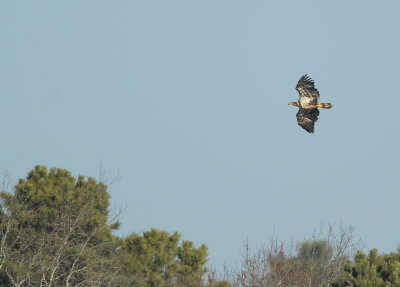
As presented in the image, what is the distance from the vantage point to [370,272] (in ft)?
107

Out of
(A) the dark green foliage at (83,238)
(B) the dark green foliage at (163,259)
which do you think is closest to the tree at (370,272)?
(A) the dark green foliage at (83,238)

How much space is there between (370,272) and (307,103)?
5.59 meters

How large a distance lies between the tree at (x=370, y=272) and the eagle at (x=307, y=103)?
4298 millimetres

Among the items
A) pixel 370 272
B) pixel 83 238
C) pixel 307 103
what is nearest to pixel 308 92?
pixel 307 103

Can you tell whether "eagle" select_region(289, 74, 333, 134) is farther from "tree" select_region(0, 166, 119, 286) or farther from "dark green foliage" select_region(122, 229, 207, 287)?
"dark green foliage" select_region(122, 229, 207, 287)

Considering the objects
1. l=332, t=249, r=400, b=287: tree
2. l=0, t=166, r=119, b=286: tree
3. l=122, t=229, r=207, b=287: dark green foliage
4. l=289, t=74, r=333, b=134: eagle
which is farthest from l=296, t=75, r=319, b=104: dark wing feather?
l=122, t=229, r=207, b=287: dark green foliage

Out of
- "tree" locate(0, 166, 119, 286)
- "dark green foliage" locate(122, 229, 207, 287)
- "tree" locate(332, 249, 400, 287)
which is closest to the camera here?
"tree" locate(332, 249, 400, 287)

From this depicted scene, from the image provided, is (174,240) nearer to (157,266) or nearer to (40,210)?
(157,266)

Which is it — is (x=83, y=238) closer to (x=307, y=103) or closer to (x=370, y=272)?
(x=307, y=103)

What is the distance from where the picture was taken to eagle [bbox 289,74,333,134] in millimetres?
34688

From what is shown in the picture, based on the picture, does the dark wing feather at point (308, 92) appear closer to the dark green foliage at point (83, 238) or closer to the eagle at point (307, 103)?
the eagle at point (307, 103)

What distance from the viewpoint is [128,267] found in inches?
1663

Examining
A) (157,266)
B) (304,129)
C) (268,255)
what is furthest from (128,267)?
(304,129)

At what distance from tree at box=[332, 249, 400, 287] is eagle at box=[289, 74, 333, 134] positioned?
4.30 metres
